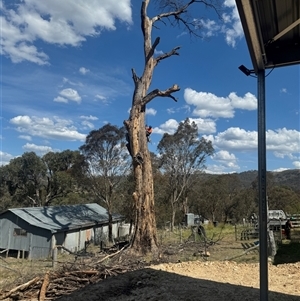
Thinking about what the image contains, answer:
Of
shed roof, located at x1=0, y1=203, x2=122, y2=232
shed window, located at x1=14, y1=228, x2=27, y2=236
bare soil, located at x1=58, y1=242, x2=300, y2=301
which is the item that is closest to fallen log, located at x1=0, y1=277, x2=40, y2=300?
bare soil, located at x1=58, y1=242, x2=300, y2=301

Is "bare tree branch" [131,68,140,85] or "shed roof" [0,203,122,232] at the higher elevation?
"bare tree branch" [131,68,140,85]

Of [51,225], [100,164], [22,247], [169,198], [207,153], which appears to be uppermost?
[207,153]

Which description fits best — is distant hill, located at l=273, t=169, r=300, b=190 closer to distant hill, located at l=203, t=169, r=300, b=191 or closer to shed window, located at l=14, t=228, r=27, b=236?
distant hill, located at l=203, t=169, r=300, b=191

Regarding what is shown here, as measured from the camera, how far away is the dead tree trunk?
42.1 feet

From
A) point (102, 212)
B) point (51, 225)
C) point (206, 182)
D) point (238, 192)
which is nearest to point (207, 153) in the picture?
point (206, 182)

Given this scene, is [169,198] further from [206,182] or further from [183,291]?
[183,291]

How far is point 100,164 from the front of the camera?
102 ft

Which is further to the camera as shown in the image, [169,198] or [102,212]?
[169,198]

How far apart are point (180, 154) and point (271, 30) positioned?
35.2m

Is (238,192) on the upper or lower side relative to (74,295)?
upper

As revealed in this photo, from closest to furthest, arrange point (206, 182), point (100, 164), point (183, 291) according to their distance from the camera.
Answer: point (183, 291) < point (100, 164) < point (206, 182)

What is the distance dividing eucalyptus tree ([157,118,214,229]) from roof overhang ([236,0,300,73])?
113 ft

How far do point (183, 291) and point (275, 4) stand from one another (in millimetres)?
4907

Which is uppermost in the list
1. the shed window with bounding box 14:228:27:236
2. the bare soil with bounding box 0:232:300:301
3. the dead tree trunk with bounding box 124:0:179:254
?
the dead tree trunk with bounding box 124:0:179:254
